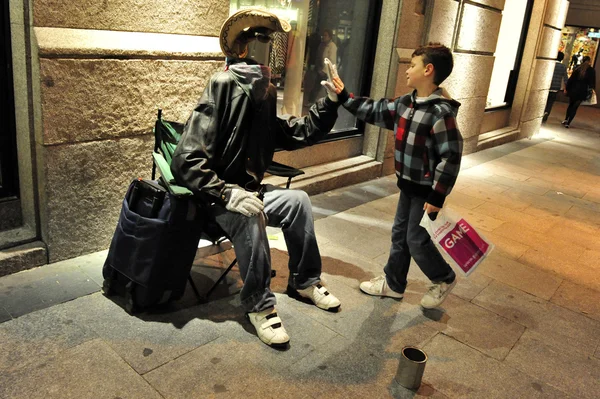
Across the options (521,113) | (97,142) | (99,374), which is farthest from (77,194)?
(521,113)

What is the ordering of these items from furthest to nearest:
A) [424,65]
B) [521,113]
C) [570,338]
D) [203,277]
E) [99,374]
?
[521,113], [203,277], [570,338], [424,65], [99,374]

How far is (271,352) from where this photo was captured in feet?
9.81

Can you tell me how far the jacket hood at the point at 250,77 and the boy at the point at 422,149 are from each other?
474mm

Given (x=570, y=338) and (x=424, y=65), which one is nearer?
(x=424, y=65)

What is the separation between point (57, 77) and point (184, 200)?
1205mm

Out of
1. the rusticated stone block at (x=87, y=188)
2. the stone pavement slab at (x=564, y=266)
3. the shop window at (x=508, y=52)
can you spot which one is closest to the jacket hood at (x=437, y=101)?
the rusticated stone block at (x=87, y=188)

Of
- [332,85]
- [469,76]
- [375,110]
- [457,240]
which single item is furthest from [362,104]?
[469,76]

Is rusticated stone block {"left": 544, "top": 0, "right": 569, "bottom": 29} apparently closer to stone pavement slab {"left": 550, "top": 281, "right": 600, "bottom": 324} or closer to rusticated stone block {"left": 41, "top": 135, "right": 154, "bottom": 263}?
stone pavement slab {"left": 550, "top": 281, "right": 600, "bottom": 324}

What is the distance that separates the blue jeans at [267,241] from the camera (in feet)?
10.0

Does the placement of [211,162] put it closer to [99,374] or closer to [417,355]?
[99,374]

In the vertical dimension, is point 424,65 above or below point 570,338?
above

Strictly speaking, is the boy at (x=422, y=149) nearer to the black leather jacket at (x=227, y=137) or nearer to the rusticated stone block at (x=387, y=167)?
the black leather jacket at (x=227, y=137)

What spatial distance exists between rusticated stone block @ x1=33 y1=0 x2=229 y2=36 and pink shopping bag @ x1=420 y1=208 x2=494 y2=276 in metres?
2.29

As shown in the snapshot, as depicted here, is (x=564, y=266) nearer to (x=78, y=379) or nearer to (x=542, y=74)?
(x=78, y=379)
